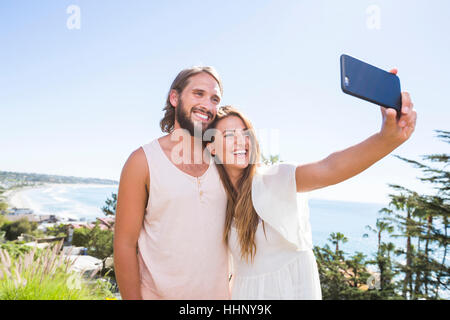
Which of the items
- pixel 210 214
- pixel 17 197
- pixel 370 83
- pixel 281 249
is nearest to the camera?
pixel 370 83

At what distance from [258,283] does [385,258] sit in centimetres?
2956

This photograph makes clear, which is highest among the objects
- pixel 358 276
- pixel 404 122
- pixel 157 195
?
pixel 404 122

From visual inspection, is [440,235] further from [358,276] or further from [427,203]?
[358,276]

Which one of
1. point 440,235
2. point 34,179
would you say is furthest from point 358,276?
point 34,179

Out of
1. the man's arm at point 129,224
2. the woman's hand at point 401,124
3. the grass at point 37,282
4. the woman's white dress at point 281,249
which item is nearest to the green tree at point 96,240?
the grass at point 37,282

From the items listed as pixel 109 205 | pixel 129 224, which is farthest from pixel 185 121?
pixel 109 205

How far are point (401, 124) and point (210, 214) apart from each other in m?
1.40

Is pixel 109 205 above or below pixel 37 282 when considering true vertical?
below

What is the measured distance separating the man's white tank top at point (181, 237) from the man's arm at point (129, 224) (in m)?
0.07

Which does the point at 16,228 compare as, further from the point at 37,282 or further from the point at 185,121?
the point at 185,121

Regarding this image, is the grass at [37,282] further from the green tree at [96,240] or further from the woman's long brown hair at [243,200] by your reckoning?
the green tree at [96,240]

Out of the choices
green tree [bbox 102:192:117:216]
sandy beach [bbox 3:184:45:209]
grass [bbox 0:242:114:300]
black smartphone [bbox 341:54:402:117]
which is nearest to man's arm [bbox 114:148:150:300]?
black smartphone [bbox 341:54:402:117]

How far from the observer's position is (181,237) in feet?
7.36
